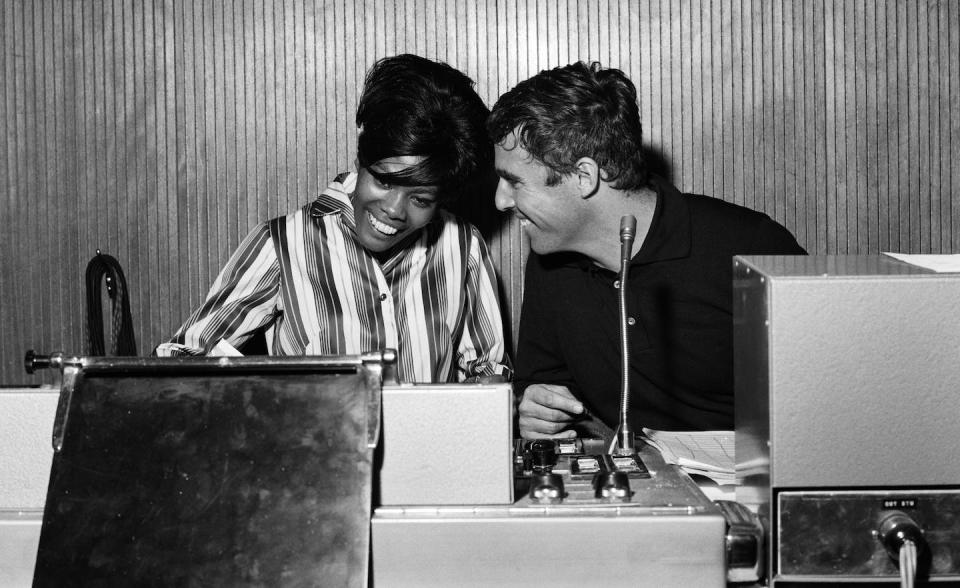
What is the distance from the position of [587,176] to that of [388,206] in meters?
0.41

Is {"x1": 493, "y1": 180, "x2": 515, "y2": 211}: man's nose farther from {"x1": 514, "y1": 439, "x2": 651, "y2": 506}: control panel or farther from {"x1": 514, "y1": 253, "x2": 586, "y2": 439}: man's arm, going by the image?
{"x1": 514, "y1": 439, "x2": 651, "y2": 506}: control panel

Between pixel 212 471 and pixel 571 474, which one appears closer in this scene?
pixel 212 471

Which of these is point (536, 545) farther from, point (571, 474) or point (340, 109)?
point (340, 109)

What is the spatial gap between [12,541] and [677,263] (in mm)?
1216

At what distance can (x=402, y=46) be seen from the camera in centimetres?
197

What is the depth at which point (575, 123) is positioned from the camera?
1.73 m

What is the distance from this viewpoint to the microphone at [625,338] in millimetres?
997

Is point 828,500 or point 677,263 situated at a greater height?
point 677,263

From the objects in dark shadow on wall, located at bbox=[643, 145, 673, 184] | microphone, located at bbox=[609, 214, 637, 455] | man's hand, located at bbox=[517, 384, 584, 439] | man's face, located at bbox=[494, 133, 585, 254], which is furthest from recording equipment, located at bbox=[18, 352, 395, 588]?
dark shadow on wall, located at bbox=[643, 145, 673, 184]

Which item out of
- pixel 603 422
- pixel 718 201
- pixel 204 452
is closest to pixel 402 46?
pixel 718 201

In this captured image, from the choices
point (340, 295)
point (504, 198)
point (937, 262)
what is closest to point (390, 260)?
point (340, 295)

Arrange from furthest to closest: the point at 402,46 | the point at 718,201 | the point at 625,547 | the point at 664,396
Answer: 1. the point at 402,46
2. the point at 718,201
3. the point at 664,396
4. the point at 625,547

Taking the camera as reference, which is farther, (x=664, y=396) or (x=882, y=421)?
(x=664, y=396)

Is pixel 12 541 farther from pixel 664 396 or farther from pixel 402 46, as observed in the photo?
pixel 402 46
